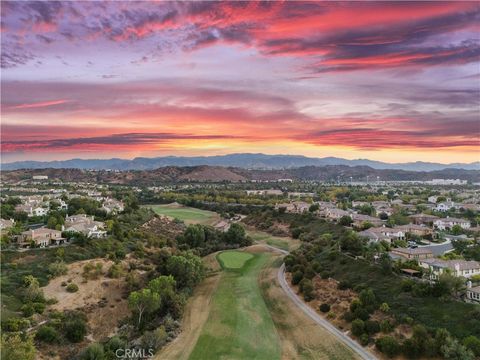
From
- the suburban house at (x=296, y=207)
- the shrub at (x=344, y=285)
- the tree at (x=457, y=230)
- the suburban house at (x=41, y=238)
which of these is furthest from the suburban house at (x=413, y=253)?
the suburban house at (x=296, y=207)

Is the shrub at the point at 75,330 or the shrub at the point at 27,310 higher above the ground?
the shrub at the point at 27,310

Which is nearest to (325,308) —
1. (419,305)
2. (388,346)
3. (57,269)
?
(419,305)

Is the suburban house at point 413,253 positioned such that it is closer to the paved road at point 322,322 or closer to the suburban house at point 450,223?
the paved road at point 322,322

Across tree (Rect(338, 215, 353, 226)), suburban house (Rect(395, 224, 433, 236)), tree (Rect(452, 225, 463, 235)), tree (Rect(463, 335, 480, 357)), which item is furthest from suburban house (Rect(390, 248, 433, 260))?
tree (Rect(338, 215, 353, 226))

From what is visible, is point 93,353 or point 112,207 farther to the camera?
point 112,207

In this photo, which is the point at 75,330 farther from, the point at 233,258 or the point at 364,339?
the point at 233,258

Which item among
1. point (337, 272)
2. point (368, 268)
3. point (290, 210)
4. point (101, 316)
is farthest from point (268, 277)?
point (290, 210)
